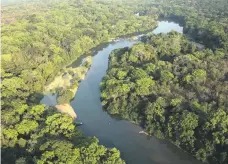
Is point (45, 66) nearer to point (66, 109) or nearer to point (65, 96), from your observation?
point (65, 96)

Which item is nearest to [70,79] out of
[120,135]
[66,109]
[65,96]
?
[65,96]

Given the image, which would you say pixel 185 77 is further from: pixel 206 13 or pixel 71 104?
pixel 206 13

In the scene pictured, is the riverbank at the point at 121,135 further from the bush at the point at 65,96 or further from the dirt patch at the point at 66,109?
the bush at the point at 65,96

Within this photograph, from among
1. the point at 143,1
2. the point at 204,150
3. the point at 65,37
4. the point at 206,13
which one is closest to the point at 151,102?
the point at 204,150

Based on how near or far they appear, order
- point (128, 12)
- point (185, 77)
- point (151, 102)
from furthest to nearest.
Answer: point (128, 12) < point (185, 77) < point (151, 102)

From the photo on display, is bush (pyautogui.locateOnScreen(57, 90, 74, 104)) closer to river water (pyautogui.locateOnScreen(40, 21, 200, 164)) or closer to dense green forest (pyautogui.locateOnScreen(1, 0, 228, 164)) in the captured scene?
river water (pyautogui.locateOnScreen(40, 21, 200, 164))

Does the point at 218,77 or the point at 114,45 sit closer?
the point at 218,77
